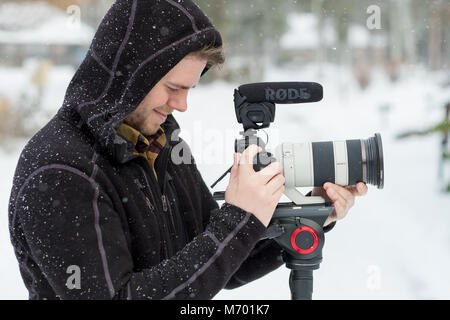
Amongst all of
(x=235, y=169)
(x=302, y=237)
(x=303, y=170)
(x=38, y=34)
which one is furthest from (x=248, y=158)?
(x=38, y=34)

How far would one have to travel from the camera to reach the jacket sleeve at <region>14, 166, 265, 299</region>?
1.30 meters

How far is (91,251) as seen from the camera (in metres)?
1.30

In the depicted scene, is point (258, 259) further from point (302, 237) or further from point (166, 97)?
point (166, 97)

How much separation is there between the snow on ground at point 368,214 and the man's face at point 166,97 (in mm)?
392

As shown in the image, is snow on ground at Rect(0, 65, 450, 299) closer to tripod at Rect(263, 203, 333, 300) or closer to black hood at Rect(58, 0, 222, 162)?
tripod at Rect(263, 203, 333, 300)

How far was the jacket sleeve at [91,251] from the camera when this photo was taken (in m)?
1.30

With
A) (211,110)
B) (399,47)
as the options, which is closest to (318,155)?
(211,110)

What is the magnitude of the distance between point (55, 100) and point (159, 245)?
11637 millimetres

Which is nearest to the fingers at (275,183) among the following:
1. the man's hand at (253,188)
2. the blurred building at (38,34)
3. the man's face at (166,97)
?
the man's hand at (253,188)

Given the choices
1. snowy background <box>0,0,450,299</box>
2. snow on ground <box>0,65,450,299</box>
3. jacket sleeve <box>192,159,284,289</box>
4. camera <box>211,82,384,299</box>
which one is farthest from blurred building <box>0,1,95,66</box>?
camera <box>211,82,384,299</box>

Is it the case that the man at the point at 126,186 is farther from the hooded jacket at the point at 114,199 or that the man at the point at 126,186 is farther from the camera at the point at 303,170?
the camera at the point at 303,170

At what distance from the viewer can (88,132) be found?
147 centimetres

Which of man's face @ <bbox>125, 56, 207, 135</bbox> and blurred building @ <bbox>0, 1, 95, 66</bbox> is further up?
blurred building @ <bbox>0, 1, 95, 66</bbox>

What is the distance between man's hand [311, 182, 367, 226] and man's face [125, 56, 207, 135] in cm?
54
